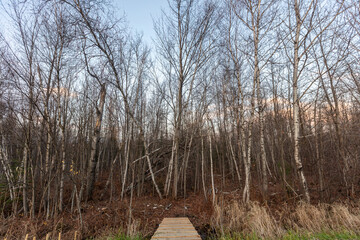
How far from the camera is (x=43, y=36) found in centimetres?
647

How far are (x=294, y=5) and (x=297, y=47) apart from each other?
1.49m

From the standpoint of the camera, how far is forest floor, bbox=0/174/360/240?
4985 millimetres

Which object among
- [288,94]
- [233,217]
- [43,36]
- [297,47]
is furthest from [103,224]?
[288,94]

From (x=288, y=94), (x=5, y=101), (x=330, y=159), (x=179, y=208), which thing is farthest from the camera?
(x=288, y=94)

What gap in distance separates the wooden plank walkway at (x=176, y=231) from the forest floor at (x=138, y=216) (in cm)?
58

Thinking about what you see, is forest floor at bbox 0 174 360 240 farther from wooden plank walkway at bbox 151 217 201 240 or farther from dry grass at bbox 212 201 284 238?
wooden plank walkway at bbox 151 217 201 240

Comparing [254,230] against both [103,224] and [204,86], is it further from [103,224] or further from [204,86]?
[204,86]

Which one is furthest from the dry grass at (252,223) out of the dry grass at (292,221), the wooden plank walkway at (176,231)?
the wooden plank walkway at (176,231)

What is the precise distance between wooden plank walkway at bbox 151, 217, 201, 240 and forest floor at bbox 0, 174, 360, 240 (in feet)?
1.91

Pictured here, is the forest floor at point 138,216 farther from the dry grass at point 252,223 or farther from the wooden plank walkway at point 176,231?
the wooden plank walkway at point 176,231

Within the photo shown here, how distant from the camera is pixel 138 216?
6.53 meters

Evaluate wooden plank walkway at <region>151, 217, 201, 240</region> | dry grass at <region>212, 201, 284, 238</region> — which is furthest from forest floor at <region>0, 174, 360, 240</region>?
wooden plank walkway at <region>151, 217, 201, 240</region>

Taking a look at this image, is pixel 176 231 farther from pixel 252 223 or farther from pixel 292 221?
pixel 292 221

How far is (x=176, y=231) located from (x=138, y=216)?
270 centimetres
